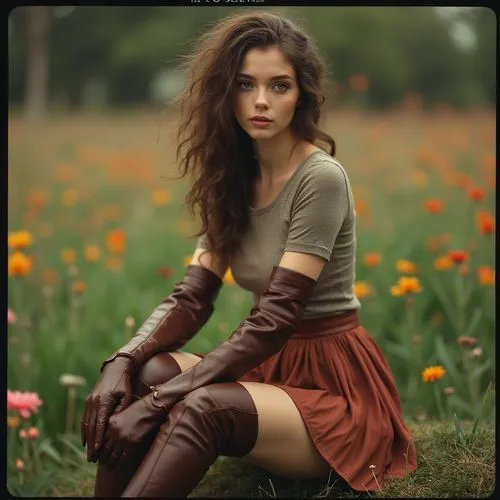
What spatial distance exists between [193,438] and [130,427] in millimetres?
152

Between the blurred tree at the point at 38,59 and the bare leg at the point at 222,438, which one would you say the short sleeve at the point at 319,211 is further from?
the blurred tree at the point at 38,59

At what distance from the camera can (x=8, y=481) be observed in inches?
90.9

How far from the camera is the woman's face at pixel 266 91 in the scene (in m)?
1.93

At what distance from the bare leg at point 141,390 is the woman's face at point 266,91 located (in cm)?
59

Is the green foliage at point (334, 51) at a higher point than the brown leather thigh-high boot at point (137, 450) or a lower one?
higher

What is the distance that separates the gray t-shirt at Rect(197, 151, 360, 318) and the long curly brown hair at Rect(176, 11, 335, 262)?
7cm

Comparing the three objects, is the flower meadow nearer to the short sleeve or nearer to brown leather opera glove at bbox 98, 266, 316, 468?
the short sleeve

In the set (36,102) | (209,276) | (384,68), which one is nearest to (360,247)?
(209,276)

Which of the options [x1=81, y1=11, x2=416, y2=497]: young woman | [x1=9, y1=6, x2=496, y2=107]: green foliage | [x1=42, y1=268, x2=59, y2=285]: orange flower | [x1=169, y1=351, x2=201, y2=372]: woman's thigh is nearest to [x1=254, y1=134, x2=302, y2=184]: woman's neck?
[x1=81, y1=11, x2=416, y2=497]: young woman

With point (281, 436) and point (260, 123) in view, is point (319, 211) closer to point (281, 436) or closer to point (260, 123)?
point (260, 123)

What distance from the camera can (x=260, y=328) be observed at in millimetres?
1828

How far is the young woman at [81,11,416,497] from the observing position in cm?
174

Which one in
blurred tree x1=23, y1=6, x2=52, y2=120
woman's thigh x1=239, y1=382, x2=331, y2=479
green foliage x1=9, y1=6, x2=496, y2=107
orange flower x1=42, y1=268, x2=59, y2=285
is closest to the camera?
woman's thigh x1=239, y1=382, x2=331, y2=479

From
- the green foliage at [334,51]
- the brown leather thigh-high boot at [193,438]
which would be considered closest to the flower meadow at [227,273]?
the brown leather thigh-high boot at [193,438]
